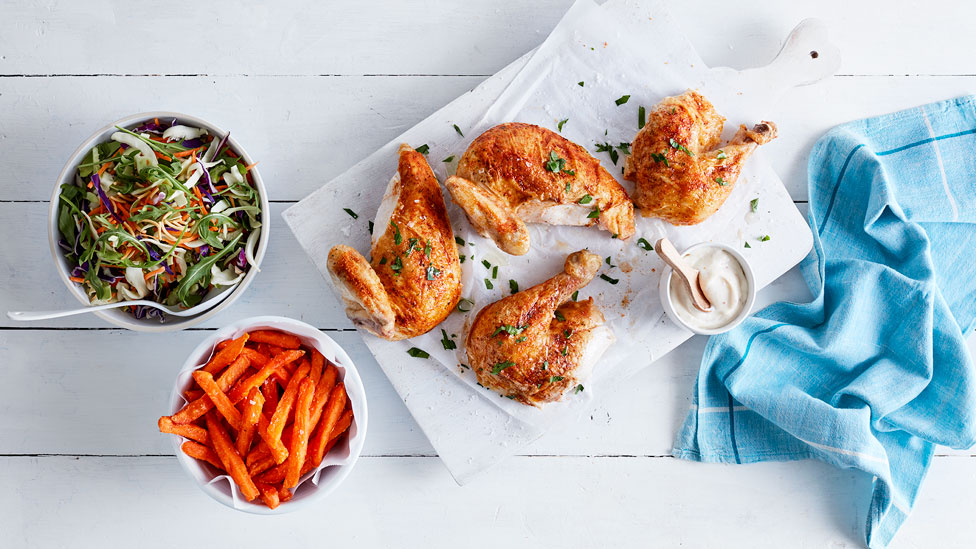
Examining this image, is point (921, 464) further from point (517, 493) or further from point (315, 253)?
point (315, 253)

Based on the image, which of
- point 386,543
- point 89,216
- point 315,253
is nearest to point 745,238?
point 315,253

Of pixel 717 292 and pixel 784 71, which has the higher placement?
pixel 784 71

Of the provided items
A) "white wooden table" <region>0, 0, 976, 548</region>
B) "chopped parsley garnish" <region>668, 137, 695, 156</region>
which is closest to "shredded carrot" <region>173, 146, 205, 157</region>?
"white wooden table" <region>0, 0, 976, 548</region>

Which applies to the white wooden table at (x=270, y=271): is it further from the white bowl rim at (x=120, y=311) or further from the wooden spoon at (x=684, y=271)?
the wooden spoon at (x=684, y=271)

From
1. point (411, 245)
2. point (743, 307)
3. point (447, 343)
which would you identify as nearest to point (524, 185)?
point (411, 245)

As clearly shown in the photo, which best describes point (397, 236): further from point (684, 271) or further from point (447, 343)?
point (684, 271)
